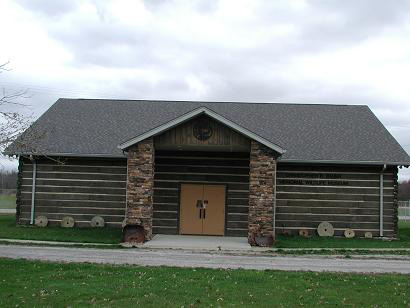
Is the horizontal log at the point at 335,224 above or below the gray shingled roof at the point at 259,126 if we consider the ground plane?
below

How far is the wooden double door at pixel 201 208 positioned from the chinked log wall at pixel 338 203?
99.2 inches

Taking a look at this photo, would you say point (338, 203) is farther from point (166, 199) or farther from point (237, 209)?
point (166, 199)

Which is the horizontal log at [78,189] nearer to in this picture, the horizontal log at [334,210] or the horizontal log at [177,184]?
the horizontal log at [177,184]

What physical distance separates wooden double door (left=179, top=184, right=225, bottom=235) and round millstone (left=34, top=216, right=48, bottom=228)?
19.5 feet

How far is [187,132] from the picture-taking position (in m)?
20.8

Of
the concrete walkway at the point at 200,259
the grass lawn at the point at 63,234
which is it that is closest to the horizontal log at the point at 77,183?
the grass lawn at the point at 63,234

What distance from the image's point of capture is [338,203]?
23875 millimetres

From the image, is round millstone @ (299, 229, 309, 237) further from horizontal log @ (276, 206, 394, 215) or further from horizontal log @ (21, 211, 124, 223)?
horizontal log @ (21, 211, 124, 223)

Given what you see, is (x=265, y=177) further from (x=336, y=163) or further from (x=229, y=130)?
(x=336, y=163)

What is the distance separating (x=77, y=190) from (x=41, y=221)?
2054 millimetres

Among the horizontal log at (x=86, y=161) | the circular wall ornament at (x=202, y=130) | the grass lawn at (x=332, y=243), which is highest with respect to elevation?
the circular wall ornament at (x=202, y=130)

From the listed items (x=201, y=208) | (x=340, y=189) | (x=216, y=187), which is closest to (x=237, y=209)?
(x=216, y=187)

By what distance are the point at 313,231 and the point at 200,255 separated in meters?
7.92

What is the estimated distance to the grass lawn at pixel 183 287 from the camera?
378 inches
